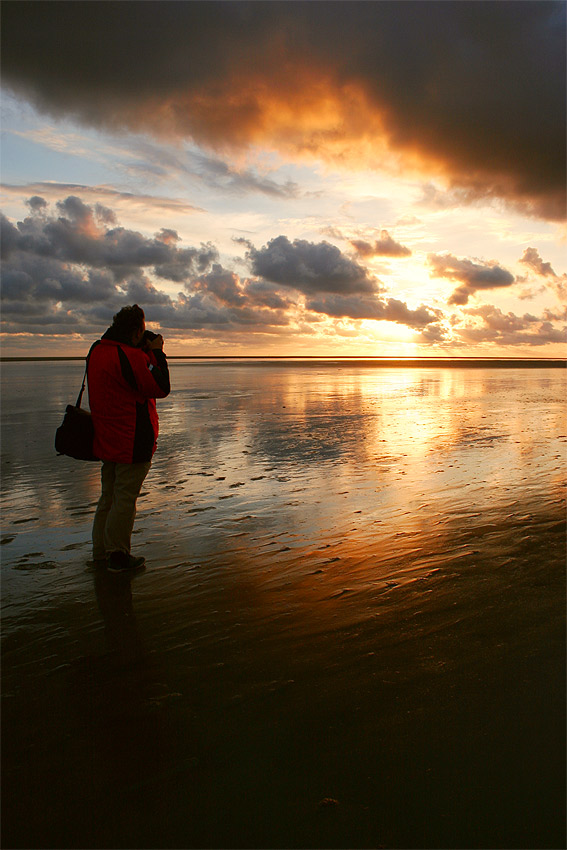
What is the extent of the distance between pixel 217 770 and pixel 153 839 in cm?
40

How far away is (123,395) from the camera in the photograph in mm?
5059

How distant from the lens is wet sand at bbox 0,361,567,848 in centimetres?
232

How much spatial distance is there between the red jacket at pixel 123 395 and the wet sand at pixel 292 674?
1215mm

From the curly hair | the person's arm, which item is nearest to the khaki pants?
the person's arm

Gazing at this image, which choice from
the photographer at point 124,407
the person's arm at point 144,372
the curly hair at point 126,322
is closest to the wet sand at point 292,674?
the photographer at point 124,407

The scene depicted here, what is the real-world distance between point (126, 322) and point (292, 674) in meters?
3.50

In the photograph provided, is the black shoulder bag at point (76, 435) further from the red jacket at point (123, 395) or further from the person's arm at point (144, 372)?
the person's arm at point (144, 372)

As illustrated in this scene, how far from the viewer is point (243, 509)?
7.07 m

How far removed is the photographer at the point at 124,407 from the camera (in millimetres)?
4965

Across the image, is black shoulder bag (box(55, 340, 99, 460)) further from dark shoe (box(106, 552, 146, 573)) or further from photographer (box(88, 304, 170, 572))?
dark shoe (box(106, 552, 146, 573))

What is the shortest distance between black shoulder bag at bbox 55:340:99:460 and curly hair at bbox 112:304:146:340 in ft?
0.91

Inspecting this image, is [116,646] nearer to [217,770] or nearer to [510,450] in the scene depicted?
[217,770]

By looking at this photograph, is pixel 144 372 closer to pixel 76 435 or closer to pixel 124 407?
pixel 124 407

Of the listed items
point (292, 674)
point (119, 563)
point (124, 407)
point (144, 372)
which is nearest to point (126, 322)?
point (144, 372)
